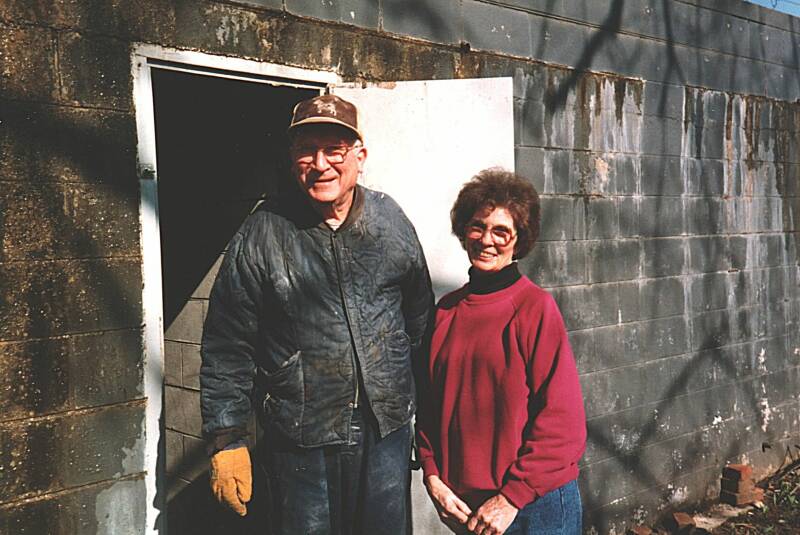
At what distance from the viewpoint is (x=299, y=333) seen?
2432 mm

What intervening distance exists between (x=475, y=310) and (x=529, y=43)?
6.82ft

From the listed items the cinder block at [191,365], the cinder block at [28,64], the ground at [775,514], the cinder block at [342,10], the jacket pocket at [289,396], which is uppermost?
the cinder block at [342,10]

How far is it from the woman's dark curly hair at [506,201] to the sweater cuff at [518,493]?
2.15ft

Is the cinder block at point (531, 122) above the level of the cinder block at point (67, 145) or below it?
above

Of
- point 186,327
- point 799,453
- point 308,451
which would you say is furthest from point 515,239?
point 799,453

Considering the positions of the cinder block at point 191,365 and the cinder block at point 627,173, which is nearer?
the cinder block at point 191,365

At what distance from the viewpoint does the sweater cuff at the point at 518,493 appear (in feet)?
7.25

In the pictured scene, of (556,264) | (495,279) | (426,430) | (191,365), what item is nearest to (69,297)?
(426,430)

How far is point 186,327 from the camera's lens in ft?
14.2

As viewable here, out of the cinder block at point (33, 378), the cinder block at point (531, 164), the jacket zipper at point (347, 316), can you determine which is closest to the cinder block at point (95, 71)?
the cinder block at point (33, 378)

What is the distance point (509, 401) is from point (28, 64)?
5.59 ft

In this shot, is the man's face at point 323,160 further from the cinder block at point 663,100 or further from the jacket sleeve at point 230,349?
the cinder block at point 663,100

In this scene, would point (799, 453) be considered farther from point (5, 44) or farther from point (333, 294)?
point (5, 44)

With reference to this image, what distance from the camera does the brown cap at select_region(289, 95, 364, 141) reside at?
2391mm
